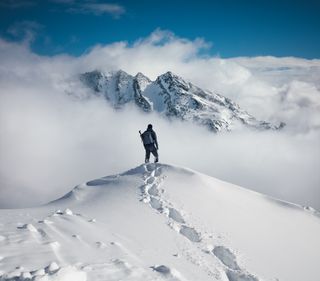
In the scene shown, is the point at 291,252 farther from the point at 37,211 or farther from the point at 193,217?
the point at 37,211

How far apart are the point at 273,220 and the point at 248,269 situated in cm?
588

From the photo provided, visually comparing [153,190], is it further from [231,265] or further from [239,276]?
[239,276]

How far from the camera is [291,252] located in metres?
15.8

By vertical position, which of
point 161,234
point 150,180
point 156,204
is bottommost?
point 161,234

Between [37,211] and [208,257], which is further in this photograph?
[37,211]

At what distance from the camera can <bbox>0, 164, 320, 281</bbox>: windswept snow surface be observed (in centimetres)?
988

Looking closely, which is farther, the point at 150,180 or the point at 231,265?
the point at 150,180

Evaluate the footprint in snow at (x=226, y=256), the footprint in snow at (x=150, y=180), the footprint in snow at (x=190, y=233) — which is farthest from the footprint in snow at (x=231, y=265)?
the footprint in snow at (x=150, y=180)

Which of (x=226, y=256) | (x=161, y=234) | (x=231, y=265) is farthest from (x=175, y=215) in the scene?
(x=231, y=265)

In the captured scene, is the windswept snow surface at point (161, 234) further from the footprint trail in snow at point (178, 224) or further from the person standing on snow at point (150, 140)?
the person standing on snow at point (150, 140)

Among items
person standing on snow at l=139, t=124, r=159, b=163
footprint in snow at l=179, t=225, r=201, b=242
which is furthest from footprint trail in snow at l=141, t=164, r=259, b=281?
person standing on snow at l=139, t=124, r=159, b=163

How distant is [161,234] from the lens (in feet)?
47.8

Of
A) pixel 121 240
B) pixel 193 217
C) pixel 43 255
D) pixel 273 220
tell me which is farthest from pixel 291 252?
pixel 43 255

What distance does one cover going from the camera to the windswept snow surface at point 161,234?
9875mm
